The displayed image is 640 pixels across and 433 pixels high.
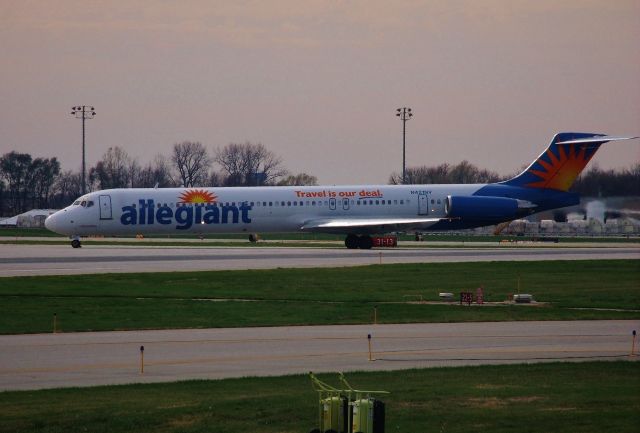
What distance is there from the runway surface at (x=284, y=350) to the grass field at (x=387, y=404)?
1439mm

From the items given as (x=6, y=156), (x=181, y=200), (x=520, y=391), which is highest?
(x=6, y=156)

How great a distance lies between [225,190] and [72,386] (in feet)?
169

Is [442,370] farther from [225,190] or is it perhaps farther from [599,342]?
[225,190]

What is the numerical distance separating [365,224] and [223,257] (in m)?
12.6

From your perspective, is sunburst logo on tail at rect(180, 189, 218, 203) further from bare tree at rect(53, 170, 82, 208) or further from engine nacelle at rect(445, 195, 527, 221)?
bare tree at rect(53, 170, 82, 208)

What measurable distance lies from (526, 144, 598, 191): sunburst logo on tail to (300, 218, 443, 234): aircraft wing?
810 centimetres

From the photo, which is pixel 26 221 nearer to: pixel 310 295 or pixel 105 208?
pixel 105 208

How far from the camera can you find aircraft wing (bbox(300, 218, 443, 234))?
231 ft

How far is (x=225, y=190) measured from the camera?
7244 cm

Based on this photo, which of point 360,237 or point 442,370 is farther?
point 360,237

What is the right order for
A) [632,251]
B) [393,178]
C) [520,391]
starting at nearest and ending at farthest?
[520,391], [632,251], [393,178]

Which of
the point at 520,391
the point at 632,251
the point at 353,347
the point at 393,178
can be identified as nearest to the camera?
the point at 520,391

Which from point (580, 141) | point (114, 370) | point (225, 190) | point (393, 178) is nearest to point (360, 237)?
point (225, 190)

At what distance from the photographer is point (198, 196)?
71375 millimetres
